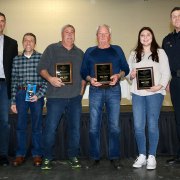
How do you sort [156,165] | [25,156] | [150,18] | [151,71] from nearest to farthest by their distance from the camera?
[151,71], [156,165], [25,156], [150,18]

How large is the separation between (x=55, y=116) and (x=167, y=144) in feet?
4.97

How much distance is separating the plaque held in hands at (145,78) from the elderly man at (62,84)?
25.0 inches

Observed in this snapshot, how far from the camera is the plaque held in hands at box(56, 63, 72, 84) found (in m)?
3.04

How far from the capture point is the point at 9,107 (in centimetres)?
334

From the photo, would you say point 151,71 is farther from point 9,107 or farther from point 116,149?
point 9,107

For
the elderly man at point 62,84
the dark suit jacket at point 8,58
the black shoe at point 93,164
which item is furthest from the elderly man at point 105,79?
the dark suit jacket at point 8,58

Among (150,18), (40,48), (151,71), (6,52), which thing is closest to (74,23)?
(40,48)

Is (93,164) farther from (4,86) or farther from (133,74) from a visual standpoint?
(4,86)

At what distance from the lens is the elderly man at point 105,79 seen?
3.00 metres

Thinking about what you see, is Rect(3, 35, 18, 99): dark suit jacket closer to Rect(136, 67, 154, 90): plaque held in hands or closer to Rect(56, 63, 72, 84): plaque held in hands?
Rect(56, 63, 72, 84): plaque held in hands

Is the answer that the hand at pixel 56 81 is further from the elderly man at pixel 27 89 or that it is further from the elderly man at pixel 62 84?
the elderly man at pixel 27 89

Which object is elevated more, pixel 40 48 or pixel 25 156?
pixel 40 48

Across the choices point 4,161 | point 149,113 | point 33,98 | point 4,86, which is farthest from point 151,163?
point 4,86

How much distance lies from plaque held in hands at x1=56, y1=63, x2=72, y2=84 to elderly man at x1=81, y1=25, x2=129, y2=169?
0.14 meters
